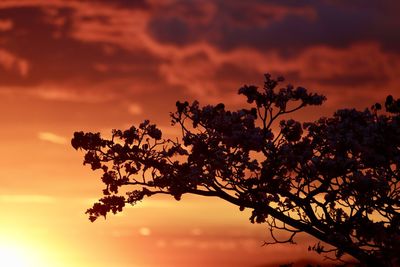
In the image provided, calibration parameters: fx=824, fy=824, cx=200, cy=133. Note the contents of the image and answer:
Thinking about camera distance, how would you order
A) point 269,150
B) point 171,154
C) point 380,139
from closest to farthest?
point 380,139, point 269,150, point 171,154

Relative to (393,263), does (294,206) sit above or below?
above

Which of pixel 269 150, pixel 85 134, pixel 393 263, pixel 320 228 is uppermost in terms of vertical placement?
pixel 85 134

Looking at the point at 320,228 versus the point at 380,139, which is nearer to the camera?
the point at 380,139

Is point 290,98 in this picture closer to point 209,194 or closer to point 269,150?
point 269,150

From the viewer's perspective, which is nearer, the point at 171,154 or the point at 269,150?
the point at 269,150

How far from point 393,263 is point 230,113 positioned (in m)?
6.86

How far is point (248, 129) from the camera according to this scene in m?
25.9

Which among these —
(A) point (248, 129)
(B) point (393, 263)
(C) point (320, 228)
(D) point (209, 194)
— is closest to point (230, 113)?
(A) point (248, 129)

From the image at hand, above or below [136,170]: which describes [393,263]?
Answer: below

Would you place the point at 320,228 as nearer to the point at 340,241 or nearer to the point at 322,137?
the point at 340,241

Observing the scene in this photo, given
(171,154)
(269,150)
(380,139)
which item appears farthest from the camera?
(171,154)

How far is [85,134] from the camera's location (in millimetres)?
27500

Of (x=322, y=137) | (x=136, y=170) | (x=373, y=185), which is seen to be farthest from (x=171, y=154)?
(x=373, y=185)

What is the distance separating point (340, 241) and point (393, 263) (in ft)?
6.47
